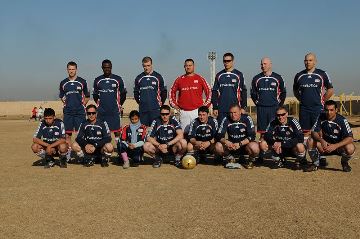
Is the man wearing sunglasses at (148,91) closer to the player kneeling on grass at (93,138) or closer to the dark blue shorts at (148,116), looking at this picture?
the dark blue shorts at (148,116)

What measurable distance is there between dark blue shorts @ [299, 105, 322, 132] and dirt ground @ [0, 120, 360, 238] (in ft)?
3.24

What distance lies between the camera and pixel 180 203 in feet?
17.1

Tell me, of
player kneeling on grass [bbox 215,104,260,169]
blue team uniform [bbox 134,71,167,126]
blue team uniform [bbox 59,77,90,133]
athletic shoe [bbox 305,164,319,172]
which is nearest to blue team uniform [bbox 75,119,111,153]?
blue team uniform [bbox 59,77,90,133]

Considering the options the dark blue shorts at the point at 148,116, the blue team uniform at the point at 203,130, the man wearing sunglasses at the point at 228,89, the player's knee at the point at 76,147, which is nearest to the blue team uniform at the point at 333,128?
the man wearing sunglasses at the point at 228,89

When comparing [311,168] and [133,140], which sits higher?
[133,140]

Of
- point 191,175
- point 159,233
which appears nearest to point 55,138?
point 191,175

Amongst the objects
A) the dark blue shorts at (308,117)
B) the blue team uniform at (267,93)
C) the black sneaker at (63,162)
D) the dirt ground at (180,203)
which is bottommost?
the dirt ground at (180,203)

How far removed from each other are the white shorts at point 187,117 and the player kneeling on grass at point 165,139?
0.48 m

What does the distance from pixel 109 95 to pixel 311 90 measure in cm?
440

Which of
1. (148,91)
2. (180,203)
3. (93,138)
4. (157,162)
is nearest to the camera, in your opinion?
(180,203)

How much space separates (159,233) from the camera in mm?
4008

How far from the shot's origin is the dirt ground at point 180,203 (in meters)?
4.09

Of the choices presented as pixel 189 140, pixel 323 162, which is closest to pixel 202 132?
pixel 189 140

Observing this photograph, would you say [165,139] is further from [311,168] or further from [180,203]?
[180,203]
